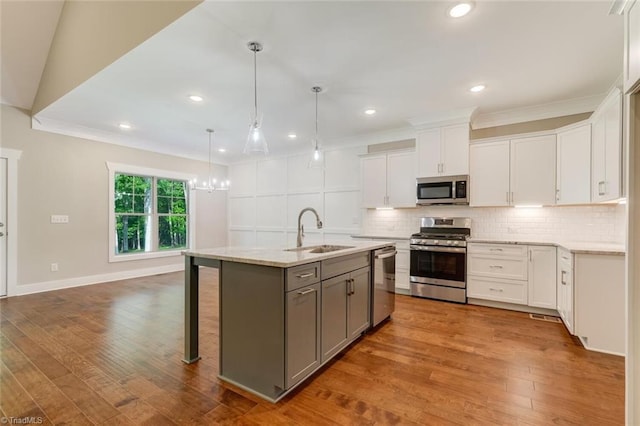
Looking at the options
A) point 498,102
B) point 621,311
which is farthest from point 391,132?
point 621,311

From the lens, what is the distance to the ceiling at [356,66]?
2.25 meters

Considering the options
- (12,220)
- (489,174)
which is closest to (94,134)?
(12,220)

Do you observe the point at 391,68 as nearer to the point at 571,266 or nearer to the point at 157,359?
the point at 571,266

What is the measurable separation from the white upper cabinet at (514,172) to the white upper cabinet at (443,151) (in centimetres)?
17

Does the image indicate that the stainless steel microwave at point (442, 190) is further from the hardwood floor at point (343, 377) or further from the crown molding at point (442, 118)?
the hardwood floor at point (343, 377)

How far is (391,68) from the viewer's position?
3.02 meters

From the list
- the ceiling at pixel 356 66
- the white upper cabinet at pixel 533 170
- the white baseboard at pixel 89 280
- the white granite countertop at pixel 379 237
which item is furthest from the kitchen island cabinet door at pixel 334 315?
the white baseboard at pixel 89 280

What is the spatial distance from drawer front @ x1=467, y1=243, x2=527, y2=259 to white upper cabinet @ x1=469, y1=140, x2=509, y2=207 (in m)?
0.62

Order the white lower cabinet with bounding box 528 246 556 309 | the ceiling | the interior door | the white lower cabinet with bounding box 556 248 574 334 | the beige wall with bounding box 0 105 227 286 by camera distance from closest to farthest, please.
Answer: the ceiling
the white lower cabinet with bounding box 556 248 574 334
the white lower cabinet with bounding box 528 246 556 309
the interior door
the beige wall with bounding box 0 105 227 286

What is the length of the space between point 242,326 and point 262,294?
1.10 feet

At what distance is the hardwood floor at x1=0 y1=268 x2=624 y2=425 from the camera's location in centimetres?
185

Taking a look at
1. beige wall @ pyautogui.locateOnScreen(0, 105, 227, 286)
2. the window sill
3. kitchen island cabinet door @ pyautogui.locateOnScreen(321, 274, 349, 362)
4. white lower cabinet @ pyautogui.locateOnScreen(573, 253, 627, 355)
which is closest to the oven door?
white lower cabinet @ pyautogui.locateOnScreen(573, 253, 627, 355)

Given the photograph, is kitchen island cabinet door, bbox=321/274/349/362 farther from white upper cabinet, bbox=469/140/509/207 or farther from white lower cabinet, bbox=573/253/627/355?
white upper cabinet, bbox=469/140/509/207

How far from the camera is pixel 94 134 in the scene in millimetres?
5344
